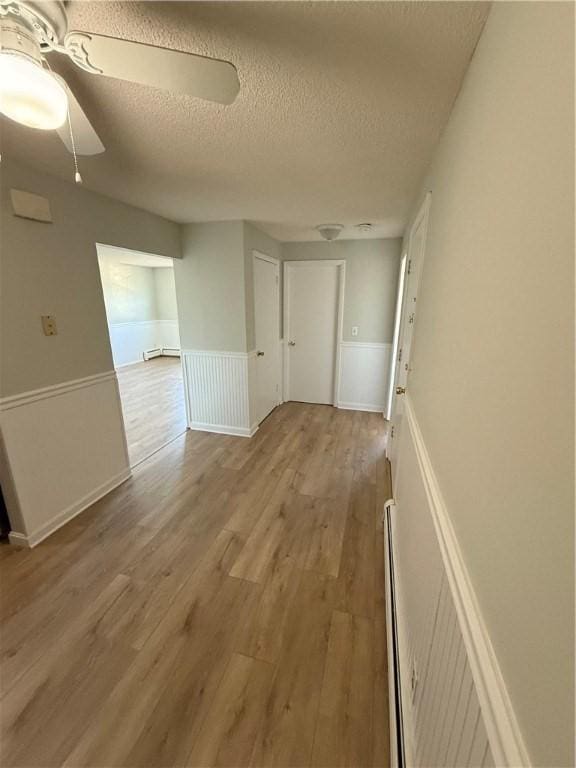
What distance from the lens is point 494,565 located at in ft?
1.74

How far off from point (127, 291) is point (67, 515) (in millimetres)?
5718

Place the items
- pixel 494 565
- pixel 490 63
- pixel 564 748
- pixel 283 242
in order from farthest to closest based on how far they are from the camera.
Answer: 1. pixel 283 242
2. pixel 490 63
3. pixel 494 565
4. pixel 564 748

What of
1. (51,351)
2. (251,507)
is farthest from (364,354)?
(51,351)

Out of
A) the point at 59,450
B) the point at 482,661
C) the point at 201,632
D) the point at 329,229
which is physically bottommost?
the point at 201,632

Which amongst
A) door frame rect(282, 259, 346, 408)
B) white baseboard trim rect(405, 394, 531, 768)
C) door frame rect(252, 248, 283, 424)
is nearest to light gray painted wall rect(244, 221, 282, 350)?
door frame rect(252, 248, 283, 424)

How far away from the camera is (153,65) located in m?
0.78

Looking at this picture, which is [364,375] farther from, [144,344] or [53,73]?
[144,344]

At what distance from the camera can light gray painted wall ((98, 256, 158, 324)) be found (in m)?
6.07

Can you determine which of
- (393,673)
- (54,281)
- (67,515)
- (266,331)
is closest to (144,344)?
(266,331)

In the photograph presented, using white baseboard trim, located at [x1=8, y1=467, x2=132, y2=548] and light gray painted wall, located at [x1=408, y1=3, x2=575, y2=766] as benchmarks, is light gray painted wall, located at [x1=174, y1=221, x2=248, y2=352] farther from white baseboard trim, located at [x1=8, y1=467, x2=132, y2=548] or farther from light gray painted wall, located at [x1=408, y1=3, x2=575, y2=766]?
light gray painted wall, located at [x1=408, y1=3, x2=575, y2=766]

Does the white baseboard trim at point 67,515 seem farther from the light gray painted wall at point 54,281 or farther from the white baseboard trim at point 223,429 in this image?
the white baseboard trim at point 223,429

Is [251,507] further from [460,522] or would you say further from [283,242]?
[283,242]

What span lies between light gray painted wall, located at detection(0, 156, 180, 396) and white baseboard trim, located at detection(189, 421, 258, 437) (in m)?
1.40

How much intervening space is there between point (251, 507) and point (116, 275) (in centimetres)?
613
